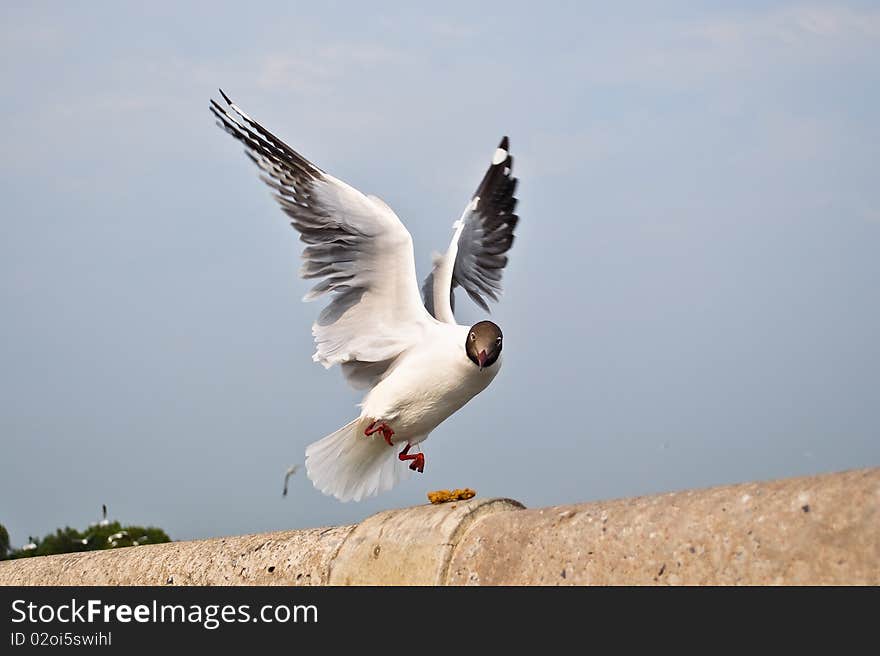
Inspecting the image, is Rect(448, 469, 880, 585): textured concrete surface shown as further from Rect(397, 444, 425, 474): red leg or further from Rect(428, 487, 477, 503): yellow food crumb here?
Rect(397, 444, 425, 474): red leg

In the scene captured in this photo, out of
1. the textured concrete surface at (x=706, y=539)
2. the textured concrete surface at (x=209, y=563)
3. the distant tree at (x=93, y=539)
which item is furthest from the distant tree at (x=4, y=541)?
the textured concrete surface at (x=706, y=539)

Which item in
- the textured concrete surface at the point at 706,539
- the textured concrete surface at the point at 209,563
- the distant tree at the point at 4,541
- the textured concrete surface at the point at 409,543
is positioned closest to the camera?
the textured concrete surface at the point at 706,539

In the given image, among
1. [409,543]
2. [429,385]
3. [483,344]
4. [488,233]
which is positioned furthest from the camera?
[488,233]

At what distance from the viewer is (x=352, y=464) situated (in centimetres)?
688

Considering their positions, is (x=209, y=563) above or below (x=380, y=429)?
below

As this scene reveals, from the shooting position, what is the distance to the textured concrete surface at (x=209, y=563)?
479 centimetres

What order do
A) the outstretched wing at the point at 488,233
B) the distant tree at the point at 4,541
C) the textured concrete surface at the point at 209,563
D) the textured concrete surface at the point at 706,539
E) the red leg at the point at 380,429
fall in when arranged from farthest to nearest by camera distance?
1. the distant tree at the point at 4,541
2. the outstretched wing at the point at 488,233
3. the red leg at the point at 380,429
4. the textured concrete surface at the point at 209,563
5. the textured concrete surface at the point at 706,539

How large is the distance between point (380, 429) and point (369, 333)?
601mm

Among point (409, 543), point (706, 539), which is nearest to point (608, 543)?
point (706, 539)

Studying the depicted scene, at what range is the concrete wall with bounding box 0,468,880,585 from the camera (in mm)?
2953

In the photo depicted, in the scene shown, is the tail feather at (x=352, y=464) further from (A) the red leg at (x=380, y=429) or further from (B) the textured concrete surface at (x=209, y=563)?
(B) the textured concrete surface at (x=209, y=563)

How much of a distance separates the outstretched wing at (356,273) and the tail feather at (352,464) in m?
0.38

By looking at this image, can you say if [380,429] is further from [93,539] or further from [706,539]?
[93,539]
